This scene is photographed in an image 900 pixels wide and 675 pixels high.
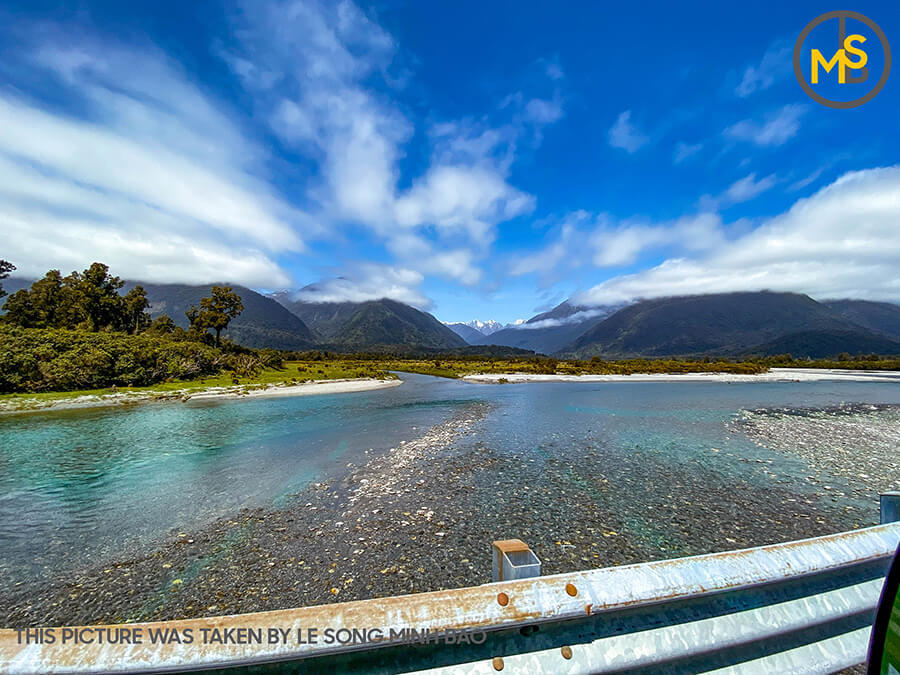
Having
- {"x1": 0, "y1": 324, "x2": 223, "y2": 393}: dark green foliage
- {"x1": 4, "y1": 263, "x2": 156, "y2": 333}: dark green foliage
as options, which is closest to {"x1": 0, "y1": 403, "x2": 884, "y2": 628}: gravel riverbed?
{"x1": 0, "y1": 324, "x2": 223, "y2": 393}: dark green foliage

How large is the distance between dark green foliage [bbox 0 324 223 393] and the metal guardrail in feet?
167

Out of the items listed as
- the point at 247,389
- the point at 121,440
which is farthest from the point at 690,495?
the point at 247,389

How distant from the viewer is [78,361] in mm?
37531

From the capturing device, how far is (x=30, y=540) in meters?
8.58

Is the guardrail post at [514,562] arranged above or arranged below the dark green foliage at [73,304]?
below

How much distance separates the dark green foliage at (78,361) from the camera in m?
34.6

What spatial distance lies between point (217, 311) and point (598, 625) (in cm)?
8587

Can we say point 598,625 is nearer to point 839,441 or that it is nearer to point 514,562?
point 514,562

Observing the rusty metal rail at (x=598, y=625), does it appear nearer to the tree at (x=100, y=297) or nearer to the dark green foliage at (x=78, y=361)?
the dark green foliage at (x=78, y=361)

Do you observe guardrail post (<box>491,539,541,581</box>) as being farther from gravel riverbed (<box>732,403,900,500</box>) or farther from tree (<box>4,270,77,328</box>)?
tree (<box>4,270,77,328</box>)

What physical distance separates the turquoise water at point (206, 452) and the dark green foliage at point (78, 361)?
11378 millimetres

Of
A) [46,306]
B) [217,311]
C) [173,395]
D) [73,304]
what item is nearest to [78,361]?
[173,395]

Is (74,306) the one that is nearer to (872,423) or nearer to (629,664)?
(629,664)

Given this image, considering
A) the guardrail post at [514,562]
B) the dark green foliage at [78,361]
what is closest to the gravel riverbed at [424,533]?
Answer: the guardrail post at [514,562]
